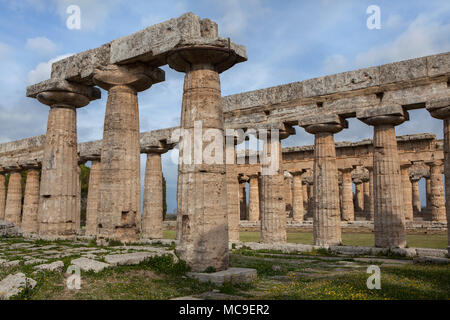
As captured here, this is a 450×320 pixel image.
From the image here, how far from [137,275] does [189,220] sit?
1695 millimetres

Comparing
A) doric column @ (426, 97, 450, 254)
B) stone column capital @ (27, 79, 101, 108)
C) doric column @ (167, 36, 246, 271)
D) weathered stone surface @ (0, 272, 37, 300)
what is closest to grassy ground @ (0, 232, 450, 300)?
weathered stone surface @ (0, 272, 37, 300)

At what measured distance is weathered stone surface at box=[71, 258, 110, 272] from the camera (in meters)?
8.12

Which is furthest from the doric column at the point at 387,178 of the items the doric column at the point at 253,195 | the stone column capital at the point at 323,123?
the doric column at the point at 253,195

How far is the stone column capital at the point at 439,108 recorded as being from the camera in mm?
15039

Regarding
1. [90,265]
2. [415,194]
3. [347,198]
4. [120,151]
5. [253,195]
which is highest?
[120,151]

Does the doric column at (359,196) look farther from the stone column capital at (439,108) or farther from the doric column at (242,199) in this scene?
the stone column capital at (439,108)

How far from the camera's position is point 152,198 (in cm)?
2330

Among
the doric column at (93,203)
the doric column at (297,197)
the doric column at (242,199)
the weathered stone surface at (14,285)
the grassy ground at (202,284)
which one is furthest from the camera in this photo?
the doric column at (242,199)

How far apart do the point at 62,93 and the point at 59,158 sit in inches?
99.0

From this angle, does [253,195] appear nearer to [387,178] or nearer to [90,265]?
[387,178]

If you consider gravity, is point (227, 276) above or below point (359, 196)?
below

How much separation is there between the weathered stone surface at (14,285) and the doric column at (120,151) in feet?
17.6

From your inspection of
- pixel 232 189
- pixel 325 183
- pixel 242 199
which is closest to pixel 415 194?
pixel 242 199

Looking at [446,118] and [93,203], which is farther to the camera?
[93,203]
